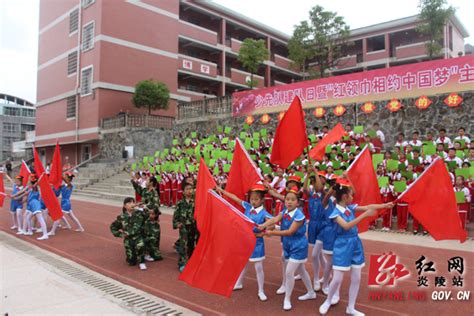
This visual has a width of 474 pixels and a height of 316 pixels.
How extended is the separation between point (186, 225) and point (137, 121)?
18.5 metres

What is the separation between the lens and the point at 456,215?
403 centimetres

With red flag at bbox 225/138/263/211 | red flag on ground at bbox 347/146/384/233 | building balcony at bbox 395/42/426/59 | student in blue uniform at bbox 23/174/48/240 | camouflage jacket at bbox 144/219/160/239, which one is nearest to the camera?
red flag on ground at bbox 347/146/384/233

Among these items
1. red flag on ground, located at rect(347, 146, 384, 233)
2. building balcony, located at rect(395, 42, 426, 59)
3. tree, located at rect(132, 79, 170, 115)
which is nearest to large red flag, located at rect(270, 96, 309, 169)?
red flag on ground, located at rect(347, 146, 384, 233)

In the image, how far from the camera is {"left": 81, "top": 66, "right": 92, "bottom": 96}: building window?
23.7 meters

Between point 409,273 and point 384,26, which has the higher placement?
point 384,26

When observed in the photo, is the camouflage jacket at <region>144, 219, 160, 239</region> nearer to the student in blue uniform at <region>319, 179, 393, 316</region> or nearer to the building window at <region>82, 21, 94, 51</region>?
the student in blue uniform at <region>319, 179, 393, 316</region>

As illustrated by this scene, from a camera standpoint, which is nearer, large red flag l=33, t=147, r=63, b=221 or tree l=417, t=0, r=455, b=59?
large red flag l=33, t=147, r=63, b=221

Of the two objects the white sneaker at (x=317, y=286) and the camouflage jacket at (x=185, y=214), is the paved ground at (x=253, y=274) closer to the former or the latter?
the white sneaker at (x=317, y=286)

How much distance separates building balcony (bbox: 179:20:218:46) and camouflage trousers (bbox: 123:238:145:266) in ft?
81.5

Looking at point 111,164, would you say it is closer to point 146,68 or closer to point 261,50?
point 146,68

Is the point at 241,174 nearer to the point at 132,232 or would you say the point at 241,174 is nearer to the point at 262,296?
the point at 262,296

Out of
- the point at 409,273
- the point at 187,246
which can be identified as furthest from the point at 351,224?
the point at 187,246

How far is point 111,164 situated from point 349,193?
1961cm

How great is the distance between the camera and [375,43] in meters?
32.5
